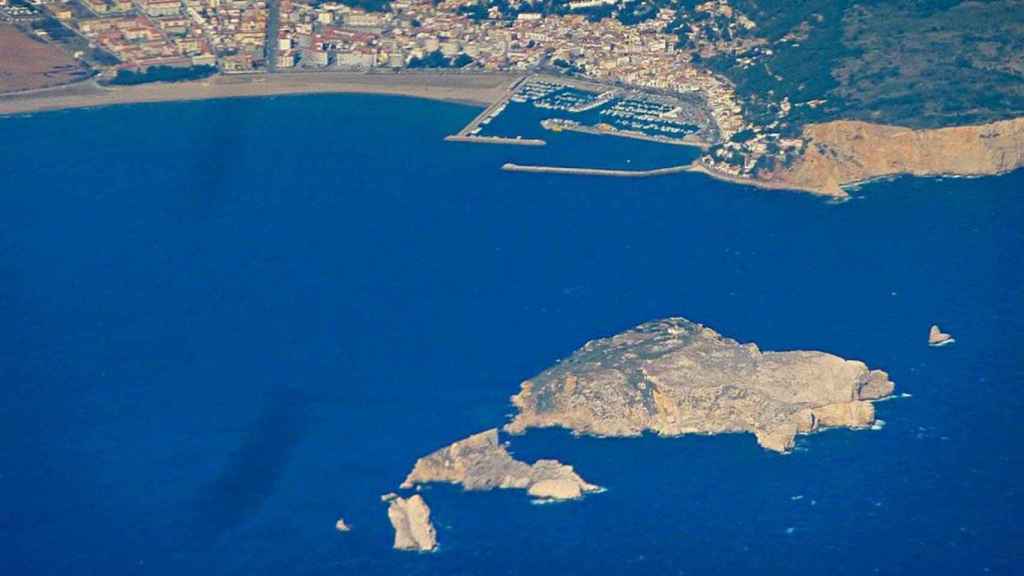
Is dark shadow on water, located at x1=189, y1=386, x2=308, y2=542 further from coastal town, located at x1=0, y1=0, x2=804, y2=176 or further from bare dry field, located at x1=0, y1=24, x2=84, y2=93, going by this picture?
bare dry field, located at x1=0, y1=24, x2=84, y2=93

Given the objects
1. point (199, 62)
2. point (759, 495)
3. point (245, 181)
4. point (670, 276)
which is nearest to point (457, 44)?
point (199, 62)

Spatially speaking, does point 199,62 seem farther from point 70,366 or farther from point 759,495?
point 759,495

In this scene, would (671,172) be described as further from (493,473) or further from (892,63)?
(493,473)

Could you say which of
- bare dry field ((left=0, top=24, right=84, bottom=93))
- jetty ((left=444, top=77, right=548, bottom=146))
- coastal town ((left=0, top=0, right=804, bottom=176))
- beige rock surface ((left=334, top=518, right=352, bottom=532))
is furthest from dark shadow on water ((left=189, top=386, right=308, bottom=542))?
bare dry field ((left=0, top=24, right=84, bottom=93))

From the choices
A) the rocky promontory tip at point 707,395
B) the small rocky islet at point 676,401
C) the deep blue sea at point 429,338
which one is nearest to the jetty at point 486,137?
the deep blue sea at point 429,338

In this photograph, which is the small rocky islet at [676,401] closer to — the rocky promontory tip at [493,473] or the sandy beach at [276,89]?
the rocky promontory tip at [493,473]
